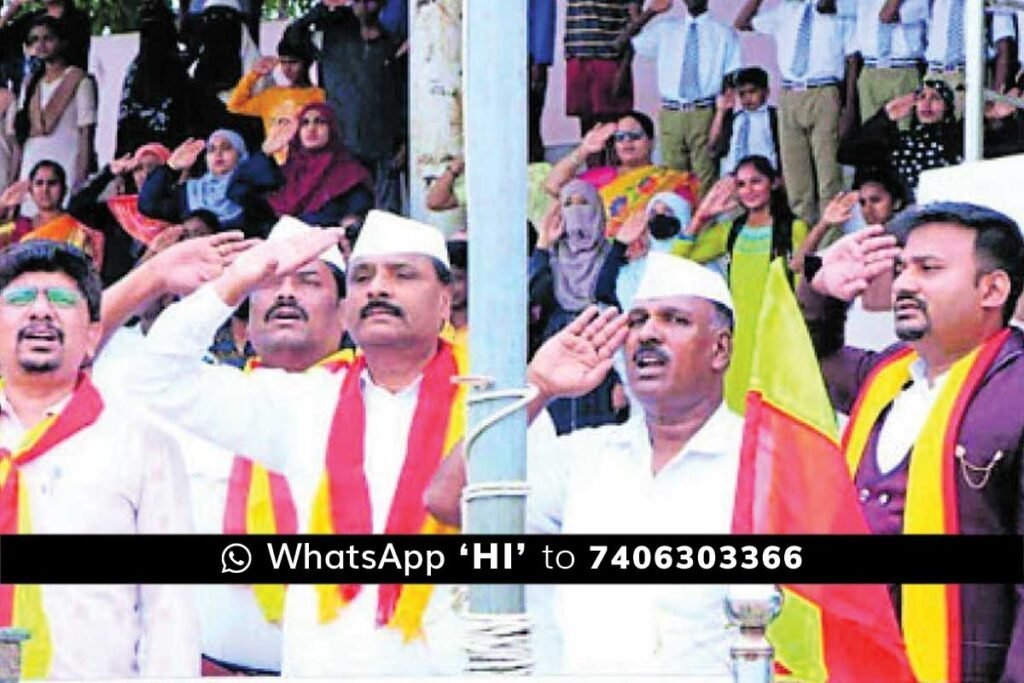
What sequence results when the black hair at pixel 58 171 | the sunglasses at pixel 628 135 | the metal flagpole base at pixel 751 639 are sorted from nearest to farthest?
the metal flagpole base at pixel 751 639 < the sunglasses at pixel 628 135 < the black hair at pixel 58 171

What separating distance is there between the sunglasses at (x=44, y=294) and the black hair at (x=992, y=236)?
1.60 metres

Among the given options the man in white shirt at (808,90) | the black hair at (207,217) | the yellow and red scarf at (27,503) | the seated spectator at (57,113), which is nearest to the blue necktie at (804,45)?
the man in white shirt at (808,90)

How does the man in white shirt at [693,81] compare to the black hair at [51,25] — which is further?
the black hair at [51,25]

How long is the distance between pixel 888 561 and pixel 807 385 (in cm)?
36

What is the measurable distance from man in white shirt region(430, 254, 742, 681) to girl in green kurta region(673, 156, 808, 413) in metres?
0.03

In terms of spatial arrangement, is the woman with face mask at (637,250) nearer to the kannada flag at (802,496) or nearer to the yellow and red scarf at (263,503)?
the kannada flag at (802,496)

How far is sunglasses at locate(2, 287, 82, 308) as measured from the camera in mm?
4543

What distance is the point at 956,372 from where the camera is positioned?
4.50 meters

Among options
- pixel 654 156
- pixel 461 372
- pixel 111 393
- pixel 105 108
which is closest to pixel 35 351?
pixel 111 393

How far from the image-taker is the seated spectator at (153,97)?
15.1 ft

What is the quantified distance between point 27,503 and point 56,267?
0.45 metres

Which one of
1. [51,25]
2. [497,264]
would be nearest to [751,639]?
[497,264]

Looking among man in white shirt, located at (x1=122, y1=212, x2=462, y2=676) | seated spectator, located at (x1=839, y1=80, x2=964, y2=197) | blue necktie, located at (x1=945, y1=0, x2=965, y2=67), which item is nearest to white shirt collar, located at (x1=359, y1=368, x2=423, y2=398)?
man in white shirt, located at (x1=122, y1=212, x2=462, y2=676)

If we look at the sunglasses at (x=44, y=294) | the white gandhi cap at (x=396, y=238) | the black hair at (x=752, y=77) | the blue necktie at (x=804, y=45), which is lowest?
the sunglasses at (x=44, y=294)
